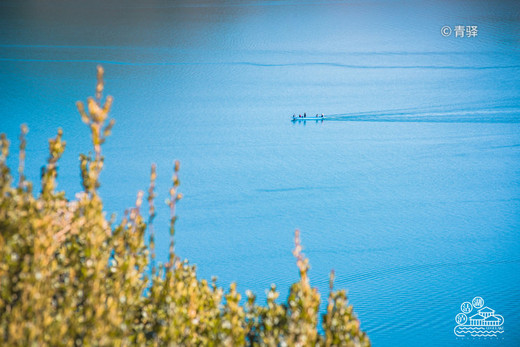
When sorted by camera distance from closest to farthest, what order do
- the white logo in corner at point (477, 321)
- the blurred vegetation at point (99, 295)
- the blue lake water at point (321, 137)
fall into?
the blurred vegetation at point (99, 295) < the white logo in corner at point (477, 321) < the blue lake water at point (321, 137)

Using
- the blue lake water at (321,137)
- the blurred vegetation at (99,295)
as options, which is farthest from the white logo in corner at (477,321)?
the blurred vegetation at (99,295)

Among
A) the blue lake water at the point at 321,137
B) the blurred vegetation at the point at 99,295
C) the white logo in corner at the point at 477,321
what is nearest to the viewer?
the blurred vegetation at the point at 99,295

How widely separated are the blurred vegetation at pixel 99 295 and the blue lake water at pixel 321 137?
344cm

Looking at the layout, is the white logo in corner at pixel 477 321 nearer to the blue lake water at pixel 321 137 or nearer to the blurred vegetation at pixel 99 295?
the blue lake water at pixel 321 137

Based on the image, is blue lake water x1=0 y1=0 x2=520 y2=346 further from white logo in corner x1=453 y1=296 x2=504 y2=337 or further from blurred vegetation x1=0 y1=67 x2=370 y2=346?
blurred vegetation x1=0 y1=67 x2=370 y2=346

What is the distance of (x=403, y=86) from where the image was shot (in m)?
10.6

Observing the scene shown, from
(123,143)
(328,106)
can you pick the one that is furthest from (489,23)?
(123,143)

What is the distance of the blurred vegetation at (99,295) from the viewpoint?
1395 mm

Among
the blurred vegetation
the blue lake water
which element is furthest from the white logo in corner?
the blurred vegetation

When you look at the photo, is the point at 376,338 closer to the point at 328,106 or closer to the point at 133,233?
the point at 133,233

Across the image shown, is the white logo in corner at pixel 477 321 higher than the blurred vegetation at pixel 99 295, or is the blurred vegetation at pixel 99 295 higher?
the white logo in corner at pixel 477 321

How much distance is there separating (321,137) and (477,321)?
4.00 meters

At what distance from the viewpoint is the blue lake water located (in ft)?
19.6

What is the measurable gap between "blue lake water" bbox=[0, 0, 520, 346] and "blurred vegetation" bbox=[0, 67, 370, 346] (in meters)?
3.44
